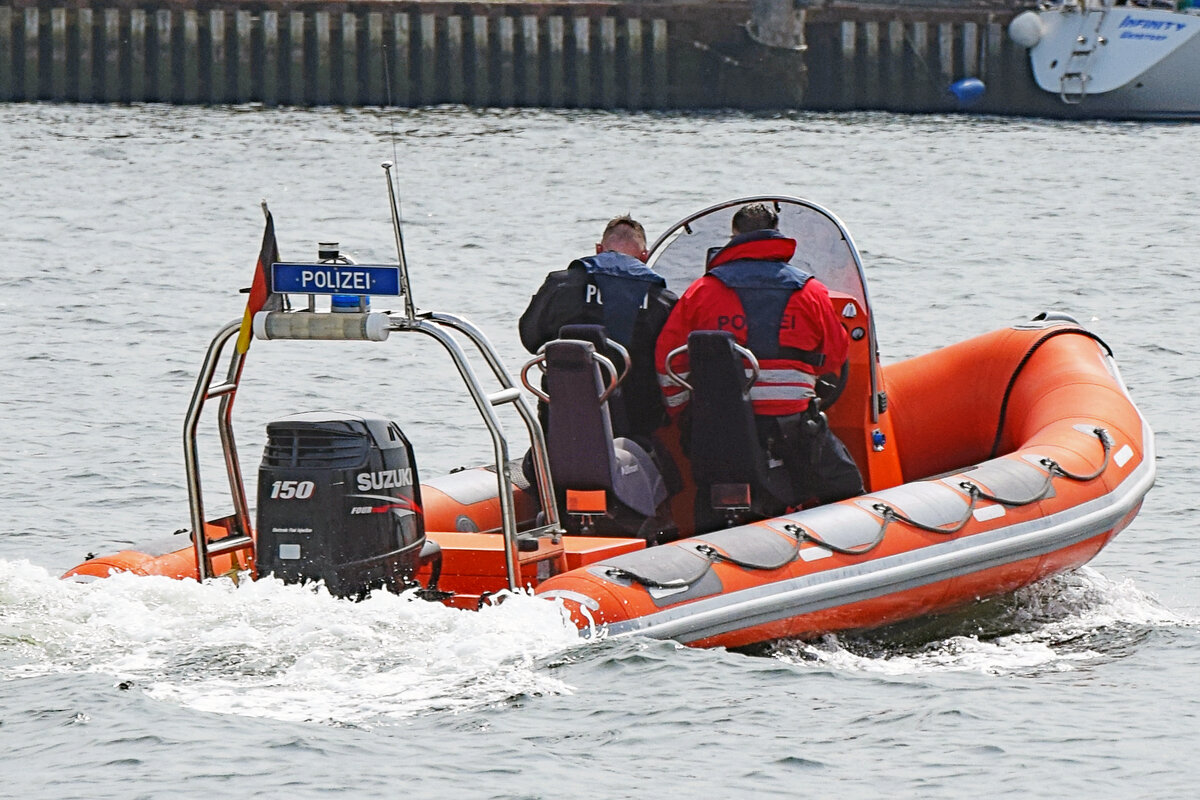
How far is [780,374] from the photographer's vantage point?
6.68 meters

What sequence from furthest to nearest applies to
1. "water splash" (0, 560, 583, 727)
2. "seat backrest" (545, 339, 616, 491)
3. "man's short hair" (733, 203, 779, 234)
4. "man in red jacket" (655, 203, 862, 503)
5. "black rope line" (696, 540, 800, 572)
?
"man's short hair" (733, 203, 779, 234)
"man in red jacket" (655, 203, 862, 503)
"seat backrest" (545, 339, 616, 491)
"black rope line" (696, 540, 800, 572)
"water splash" (0, 560, 583, 727)

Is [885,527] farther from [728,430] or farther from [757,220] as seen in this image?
[757,220]

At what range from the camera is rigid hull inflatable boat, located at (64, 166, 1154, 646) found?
5.60m

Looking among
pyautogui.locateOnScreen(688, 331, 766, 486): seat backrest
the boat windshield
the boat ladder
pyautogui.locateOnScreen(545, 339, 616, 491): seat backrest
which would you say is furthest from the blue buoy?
pyautogui.locateOnScreen(545, 339, 616, 491): seat backrest

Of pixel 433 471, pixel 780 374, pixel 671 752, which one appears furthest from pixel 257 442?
pixel 671 752

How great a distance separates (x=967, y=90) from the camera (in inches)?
1155

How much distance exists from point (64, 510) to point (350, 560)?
12.6 ft

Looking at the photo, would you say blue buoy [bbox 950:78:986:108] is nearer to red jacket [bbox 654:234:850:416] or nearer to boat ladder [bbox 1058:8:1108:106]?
boat ladder [bbox 1058:8:1108:106]

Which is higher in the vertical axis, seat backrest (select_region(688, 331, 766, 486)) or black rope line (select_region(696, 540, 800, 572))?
seat backrest (select_region(688, 331, 766, 486))

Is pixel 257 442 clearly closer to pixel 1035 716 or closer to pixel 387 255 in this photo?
pixel 1035 716

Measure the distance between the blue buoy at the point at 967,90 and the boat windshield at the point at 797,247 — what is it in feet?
73.4

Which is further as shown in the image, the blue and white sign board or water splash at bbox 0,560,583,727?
the blue and white sign board

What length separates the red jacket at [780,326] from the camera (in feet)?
21.9

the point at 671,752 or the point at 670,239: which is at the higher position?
the point at 670,239
